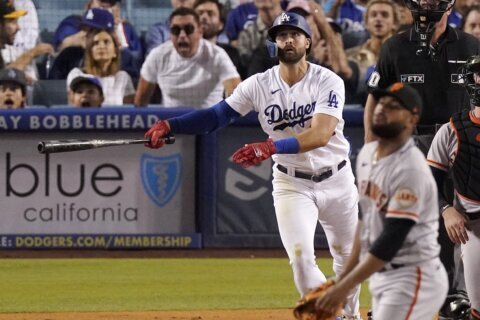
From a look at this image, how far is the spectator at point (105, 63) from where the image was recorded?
41.1ft

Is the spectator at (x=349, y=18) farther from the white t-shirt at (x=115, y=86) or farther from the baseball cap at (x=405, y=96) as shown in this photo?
the baseball cap at (x=405, y=96)

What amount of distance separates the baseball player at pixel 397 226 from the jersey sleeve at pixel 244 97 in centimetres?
241

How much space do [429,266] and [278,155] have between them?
8.22ft

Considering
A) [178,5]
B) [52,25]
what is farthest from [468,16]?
[52,25]

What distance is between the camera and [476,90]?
6840 millimetres

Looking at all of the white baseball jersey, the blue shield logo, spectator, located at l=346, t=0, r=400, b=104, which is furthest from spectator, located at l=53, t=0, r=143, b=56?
the white baseball jersey

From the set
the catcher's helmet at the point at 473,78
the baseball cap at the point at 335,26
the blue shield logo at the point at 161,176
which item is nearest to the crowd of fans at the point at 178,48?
the baseball cap at the point at 335,26

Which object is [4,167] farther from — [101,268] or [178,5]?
[178,5]

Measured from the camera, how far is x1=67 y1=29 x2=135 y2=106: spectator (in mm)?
12516

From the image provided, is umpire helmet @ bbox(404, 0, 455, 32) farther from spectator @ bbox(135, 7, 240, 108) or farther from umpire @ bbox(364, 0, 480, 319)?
spectator @ bbox(135, 7, 240, 108)

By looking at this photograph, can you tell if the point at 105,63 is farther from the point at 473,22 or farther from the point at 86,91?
the point at 473,22

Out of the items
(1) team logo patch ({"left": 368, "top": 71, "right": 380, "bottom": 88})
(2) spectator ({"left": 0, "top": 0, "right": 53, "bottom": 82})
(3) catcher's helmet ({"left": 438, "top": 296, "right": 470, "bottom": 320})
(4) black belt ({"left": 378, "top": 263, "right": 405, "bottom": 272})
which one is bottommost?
(3) catcher's helmet ({"left": 438, "top": 296, "right": 470, "bottom": 320})

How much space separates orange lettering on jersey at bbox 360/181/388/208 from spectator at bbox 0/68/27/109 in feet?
25.6

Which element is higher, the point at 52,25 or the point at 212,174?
the point at 52,25
